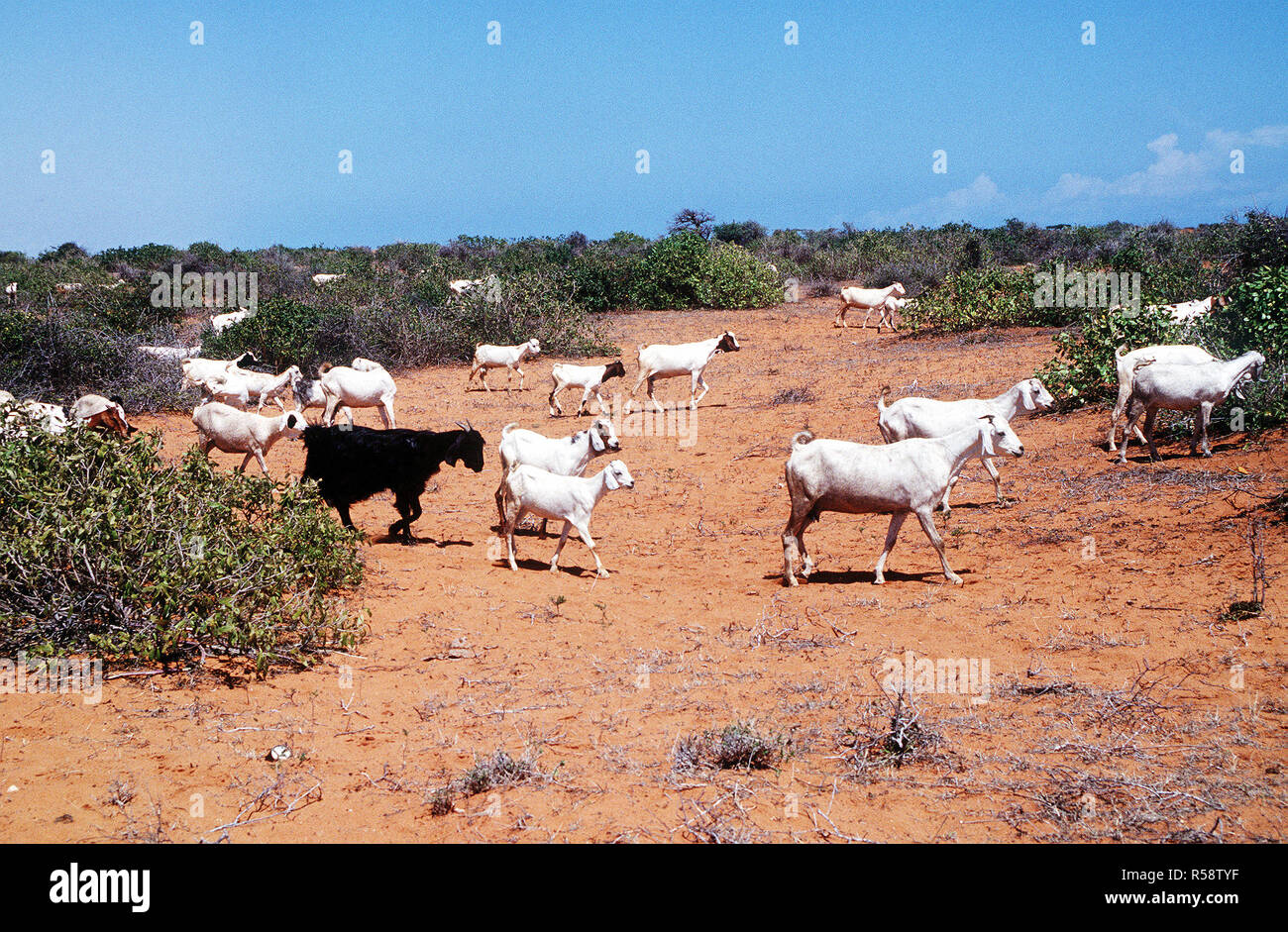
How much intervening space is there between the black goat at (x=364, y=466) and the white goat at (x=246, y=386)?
7065mm

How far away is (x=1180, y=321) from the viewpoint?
1384cm

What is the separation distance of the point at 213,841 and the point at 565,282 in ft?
83.1

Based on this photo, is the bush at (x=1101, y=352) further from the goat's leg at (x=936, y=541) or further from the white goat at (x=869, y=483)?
the goat's leg at (x=936, y=541)

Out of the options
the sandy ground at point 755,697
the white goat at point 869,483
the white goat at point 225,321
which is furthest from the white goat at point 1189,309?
the white goat at point 225,321

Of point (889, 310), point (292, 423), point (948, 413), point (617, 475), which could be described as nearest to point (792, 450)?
point (948, 413)

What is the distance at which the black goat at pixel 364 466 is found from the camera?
1009cm

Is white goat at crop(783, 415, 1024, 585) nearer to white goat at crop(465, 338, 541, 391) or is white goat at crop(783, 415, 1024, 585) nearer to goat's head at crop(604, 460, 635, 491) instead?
goat's head at crop(604, 460, 635, 491)

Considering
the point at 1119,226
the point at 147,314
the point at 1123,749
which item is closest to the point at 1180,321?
the point at 1123,749

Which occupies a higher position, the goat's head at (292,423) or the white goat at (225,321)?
the white goat at (225,321)

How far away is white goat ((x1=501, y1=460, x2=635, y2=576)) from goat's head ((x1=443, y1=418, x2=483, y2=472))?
61.2 inches

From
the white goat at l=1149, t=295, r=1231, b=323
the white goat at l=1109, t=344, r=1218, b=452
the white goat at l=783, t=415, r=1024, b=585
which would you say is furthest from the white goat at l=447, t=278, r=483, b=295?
the white goat at l=783, t=415, r=1024, b=585

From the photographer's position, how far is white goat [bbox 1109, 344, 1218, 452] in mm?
11617

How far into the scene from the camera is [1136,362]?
11844 millimetres
